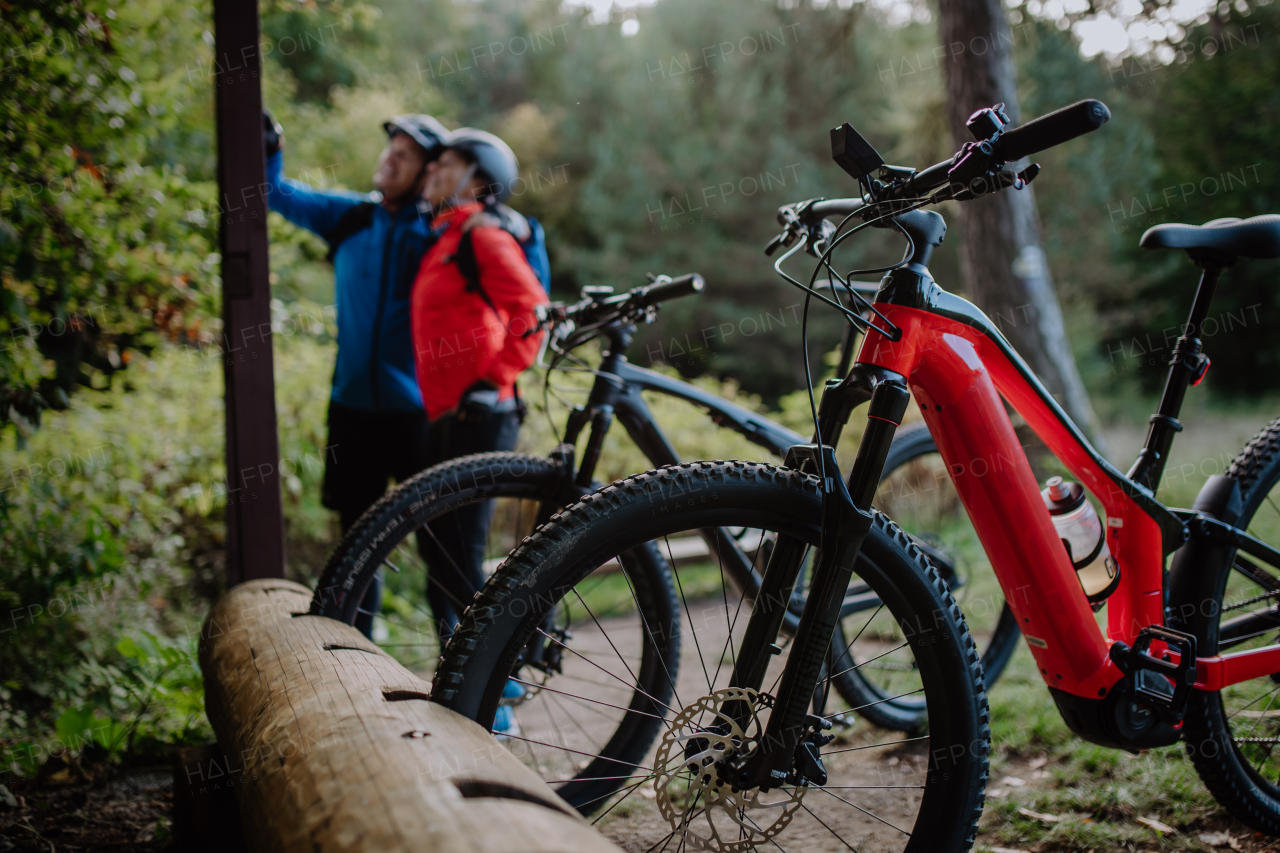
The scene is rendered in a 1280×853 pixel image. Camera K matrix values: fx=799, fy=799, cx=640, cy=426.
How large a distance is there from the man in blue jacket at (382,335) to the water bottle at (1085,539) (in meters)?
1.78

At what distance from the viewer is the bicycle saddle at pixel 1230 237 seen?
181 centimetres

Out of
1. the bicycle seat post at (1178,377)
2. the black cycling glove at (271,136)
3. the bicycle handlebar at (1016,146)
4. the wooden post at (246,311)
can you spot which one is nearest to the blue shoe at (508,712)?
the wooden post at (246,311)

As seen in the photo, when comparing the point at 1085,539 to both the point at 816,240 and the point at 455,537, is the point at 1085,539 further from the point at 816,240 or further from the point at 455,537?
the point at 455,537

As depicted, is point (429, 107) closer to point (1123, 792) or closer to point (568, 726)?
point (568, 726)

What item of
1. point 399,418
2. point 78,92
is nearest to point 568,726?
point 399,418

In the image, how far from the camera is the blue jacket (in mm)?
2754

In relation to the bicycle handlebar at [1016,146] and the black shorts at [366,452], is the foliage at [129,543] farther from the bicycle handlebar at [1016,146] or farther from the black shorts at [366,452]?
the bicycle handlebar at [1016,146]

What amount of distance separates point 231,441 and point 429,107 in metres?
13.9

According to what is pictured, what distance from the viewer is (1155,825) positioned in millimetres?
1868

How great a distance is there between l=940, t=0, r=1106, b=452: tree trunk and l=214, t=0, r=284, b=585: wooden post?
164 inches

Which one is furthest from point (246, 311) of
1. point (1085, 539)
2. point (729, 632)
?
point (1085, 539)

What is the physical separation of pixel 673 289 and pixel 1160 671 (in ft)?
4.53

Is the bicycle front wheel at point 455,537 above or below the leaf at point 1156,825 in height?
above

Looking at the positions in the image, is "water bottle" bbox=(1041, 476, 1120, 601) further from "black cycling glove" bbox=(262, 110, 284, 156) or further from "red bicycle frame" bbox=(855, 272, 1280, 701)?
"black cycling glove" bbox=(262, 110, 284, 156)
